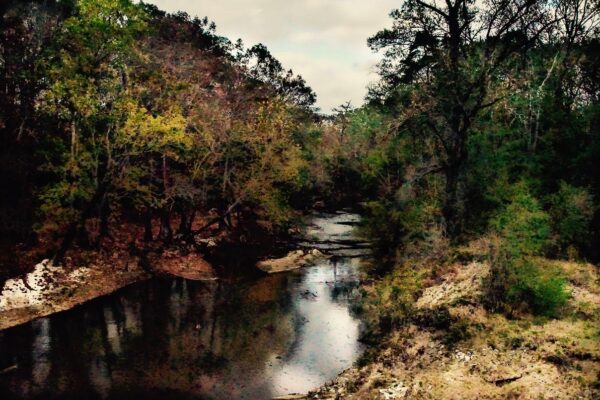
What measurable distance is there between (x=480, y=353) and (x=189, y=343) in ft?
→ 37.6

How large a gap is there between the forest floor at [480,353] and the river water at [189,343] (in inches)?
87.5

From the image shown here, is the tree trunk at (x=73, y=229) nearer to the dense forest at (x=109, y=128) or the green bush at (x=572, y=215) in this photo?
the dense forest at (x=109, y=128)

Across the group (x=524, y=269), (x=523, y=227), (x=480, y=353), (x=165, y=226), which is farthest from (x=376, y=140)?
(x=165, y=226)

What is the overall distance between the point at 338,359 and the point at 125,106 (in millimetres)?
16729

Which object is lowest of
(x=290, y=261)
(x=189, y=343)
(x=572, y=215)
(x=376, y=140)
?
(x=189, y=343)

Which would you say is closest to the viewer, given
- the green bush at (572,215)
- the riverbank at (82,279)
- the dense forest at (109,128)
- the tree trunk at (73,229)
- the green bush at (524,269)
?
the green bush at (524,269)

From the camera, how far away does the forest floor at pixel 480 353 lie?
1290 cm

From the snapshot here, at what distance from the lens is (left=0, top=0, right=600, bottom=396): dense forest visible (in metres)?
20.0

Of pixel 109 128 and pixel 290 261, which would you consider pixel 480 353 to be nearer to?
pixel 290 261

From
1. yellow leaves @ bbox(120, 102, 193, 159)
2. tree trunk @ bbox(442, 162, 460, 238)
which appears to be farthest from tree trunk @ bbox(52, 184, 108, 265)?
tree trunk @ bbox(442, 162, 460, 238)

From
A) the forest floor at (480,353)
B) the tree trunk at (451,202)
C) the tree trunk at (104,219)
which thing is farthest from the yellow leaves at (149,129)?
the forest floor at (480,353)

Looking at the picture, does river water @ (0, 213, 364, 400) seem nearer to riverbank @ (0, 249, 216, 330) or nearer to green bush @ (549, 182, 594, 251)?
riverbank @ (0, 249, 216, 330)

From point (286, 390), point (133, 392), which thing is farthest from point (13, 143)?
point (286, 390)

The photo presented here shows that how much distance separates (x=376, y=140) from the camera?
2553cm
